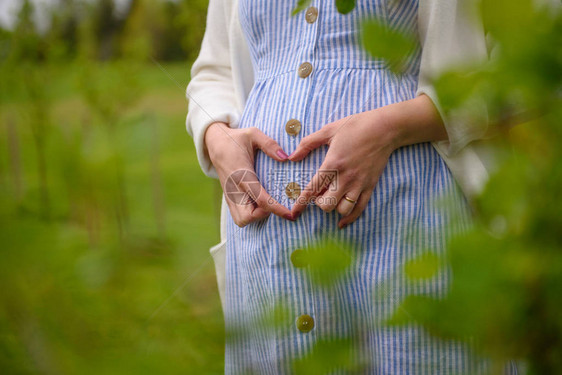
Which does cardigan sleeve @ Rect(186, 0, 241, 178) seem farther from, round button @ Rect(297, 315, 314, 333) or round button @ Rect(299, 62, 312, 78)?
round button @ Rect(297, 315, 314, 333)

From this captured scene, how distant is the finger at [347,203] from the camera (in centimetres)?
66

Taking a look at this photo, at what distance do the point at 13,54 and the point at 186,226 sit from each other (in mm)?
144

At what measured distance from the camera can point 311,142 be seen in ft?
2.21

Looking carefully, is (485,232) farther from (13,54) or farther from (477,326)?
(13,54)

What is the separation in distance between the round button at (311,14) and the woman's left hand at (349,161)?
175 millimetres

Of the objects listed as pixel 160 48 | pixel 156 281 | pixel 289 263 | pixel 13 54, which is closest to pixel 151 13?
pixel 160 48

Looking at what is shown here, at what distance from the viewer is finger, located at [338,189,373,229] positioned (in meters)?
0.68

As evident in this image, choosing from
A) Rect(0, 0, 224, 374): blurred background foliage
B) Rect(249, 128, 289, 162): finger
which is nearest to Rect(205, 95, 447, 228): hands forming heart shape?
Rect(249, 128, 289, 162): finger

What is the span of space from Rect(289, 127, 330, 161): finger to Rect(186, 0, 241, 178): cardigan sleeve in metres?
0.22

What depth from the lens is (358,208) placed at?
2.23 ft

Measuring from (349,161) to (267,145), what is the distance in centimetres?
13

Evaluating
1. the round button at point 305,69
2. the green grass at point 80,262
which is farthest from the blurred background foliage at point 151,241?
the round button at point 305,69

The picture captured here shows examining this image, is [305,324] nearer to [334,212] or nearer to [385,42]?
[334,212]

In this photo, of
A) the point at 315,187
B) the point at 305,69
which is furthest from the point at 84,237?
the point at 305,69
